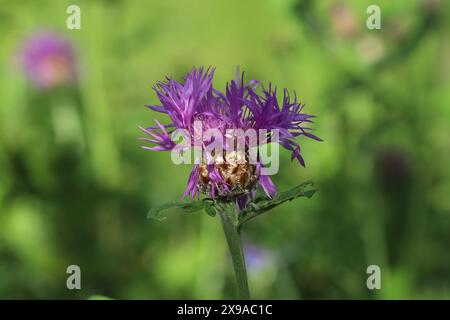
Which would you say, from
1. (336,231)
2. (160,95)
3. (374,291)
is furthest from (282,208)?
(160,95)

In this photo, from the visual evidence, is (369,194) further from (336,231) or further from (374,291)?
(374,291)

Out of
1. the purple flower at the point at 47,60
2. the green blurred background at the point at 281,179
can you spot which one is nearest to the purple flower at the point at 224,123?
the green blurred background at the point at 281,179

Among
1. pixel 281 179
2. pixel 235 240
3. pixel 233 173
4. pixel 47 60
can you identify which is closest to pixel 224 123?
pixel 233 173

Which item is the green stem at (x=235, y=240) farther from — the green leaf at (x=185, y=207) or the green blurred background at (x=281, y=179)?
the green blurred background at (x=281, y=179)

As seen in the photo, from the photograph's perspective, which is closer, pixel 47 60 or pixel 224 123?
pixel 224 123

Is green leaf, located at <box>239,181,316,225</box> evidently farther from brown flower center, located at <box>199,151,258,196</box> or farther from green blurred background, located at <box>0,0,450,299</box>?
green blurred background, located at <box>0,0,450,299</box>

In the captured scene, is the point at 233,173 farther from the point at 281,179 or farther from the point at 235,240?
the point at 281,179
